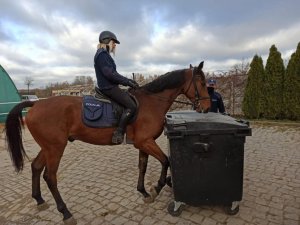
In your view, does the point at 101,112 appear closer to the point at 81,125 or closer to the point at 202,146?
the point at 81,125

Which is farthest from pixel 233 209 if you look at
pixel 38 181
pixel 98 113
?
→ pixel 38 181

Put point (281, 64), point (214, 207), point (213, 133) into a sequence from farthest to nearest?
point (281, 64) → point (214, 207) → point (213, 133)

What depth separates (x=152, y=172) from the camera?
532 cm

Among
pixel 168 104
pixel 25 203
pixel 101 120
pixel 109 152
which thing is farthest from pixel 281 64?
pixel 25 203

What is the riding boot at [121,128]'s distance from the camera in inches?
148

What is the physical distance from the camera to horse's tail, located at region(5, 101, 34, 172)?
399cm

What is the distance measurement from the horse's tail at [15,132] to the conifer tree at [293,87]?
35.6 feet

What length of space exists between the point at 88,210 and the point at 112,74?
198 cm

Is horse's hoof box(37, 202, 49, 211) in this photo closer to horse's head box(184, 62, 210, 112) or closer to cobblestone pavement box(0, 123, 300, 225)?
cobblestone pavement box(0, 123, 300, 225)

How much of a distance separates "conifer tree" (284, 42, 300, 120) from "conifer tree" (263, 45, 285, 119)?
0.26m

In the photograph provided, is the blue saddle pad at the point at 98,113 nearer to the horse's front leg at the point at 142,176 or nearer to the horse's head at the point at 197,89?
the horse's front leg at the point at 142,176

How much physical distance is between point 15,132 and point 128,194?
6.53 ft

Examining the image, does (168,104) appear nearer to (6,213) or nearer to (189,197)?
(189,197)

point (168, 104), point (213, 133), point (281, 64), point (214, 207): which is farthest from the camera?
point (281, 64)
